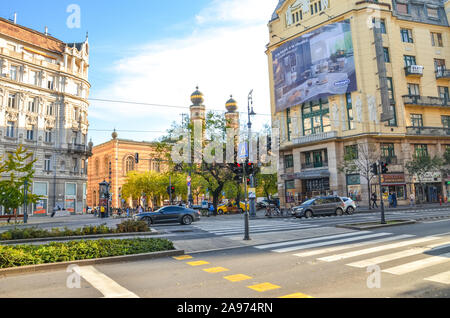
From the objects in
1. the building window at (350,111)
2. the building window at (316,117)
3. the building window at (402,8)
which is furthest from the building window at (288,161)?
the building window at (402,8)

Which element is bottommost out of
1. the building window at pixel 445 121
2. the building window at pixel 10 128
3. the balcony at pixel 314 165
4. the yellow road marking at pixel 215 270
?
the yellow road marking at pixel 215 270

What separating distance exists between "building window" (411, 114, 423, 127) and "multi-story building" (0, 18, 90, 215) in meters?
46.7

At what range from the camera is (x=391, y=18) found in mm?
40500

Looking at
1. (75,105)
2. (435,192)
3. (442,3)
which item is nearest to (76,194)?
(75,105)

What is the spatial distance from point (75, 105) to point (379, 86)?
141 ft

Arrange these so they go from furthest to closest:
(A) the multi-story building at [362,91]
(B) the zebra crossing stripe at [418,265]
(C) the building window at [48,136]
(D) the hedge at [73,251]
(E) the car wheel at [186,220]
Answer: (C) the building window at [48,136]
(A) the multi-story building at [362,91]
(E) the car wheel at [186,220]
(D) the hedge at [73,251]
(B) the zebra crossing stripe at [418,265]

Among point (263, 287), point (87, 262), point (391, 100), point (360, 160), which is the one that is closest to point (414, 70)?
point (391, 100)

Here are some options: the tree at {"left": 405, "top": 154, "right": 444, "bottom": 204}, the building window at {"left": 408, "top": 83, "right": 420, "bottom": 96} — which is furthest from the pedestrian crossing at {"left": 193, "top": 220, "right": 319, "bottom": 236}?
the building window at {"left": 408, "top": 83, "right": 420, "bottom": 96}

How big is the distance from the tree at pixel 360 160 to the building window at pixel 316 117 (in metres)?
5.18

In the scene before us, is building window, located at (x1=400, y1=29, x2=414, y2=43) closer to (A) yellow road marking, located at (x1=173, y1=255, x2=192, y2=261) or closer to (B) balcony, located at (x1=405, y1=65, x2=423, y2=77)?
(B) balcony, located at (x1=405, y1=65, x2=423, y2=77)

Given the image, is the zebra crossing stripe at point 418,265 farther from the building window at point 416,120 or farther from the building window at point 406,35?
the building window at point 406,35

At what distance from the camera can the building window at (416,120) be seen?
40.3 metres

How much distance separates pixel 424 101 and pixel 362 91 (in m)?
9.10

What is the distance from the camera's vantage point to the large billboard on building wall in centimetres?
3847
